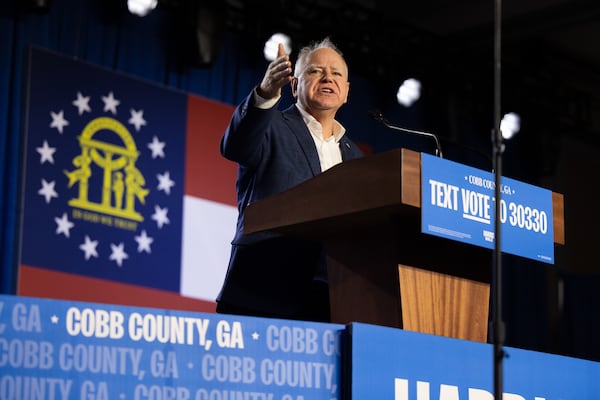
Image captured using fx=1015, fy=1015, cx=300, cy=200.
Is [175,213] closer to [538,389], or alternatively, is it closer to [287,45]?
[287,45]

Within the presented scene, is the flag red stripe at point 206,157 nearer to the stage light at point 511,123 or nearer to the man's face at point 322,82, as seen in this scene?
the stage light at point 511,123

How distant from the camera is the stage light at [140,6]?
623 centimetres

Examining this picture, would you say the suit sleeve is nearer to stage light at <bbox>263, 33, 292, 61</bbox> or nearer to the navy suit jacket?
the navy suit jacket

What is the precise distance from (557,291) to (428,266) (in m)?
6.95

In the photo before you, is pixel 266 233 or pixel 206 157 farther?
pixel 206 157

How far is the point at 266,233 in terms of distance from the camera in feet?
8.48

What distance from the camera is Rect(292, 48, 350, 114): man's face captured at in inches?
111

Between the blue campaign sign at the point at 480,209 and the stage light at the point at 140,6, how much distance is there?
418 cm

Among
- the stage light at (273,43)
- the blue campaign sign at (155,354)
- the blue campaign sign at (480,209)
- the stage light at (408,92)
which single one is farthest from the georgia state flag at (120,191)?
the blue campaign sign at (155,354)

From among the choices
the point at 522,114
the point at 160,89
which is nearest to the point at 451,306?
the point at 160,89

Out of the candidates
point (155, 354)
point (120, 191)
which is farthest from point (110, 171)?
point (155, 354)

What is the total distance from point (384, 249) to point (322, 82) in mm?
674

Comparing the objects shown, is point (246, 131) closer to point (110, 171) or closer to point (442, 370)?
point (442, 370)

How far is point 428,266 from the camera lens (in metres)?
2.39
